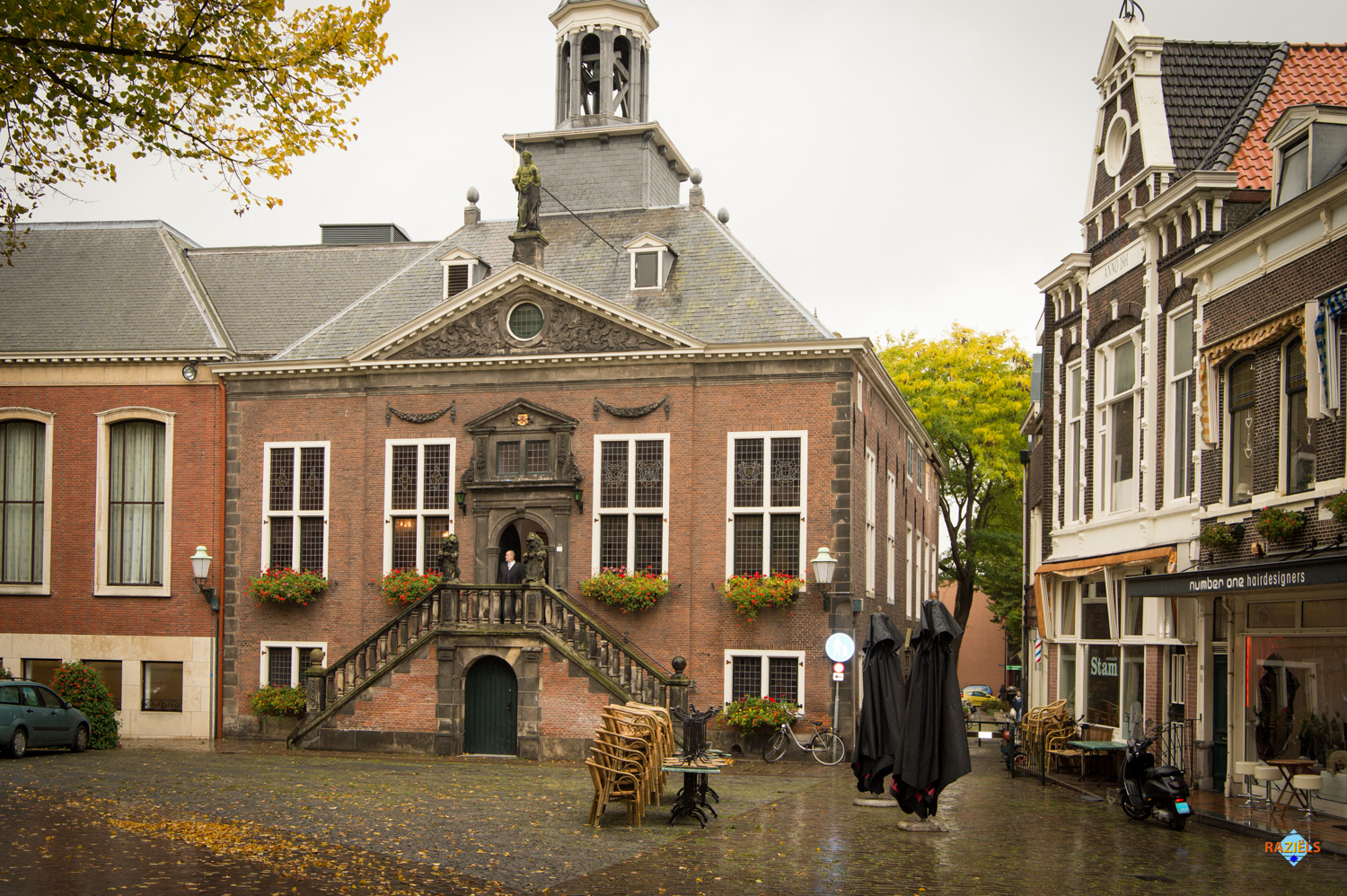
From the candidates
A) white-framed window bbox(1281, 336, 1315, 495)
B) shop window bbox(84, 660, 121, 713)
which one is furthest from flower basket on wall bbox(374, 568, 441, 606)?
white-framed window bbox(1281, 336, 1315, 495)

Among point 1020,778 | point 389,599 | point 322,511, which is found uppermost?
point 322,511

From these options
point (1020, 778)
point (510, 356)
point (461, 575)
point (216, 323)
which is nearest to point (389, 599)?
point (461, 575)

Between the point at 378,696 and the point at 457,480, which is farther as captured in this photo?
the point at 457,480

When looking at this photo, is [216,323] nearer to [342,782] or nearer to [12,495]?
[12,495]

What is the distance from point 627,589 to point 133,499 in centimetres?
1199

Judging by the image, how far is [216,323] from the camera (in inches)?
1204

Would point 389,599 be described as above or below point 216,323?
below

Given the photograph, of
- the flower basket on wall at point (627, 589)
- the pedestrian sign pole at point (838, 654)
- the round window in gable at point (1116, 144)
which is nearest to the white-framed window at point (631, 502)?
the flower basket on wall at point (627, 589)

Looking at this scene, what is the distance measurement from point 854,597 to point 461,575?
26.9ft

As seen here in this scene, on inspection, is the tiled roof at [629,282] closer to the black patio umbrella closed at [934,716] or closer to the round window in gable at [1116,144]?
the round window in gable at [1116,144]

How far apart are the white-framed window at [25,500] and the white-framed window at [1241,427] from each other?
24.6 meters

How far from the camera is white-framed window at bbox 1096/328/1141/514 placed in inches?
821

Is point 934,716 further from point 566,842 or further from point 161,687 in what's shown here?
point 161,687

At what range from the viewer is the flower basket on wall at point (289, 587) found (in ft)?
Answer: 91.2
